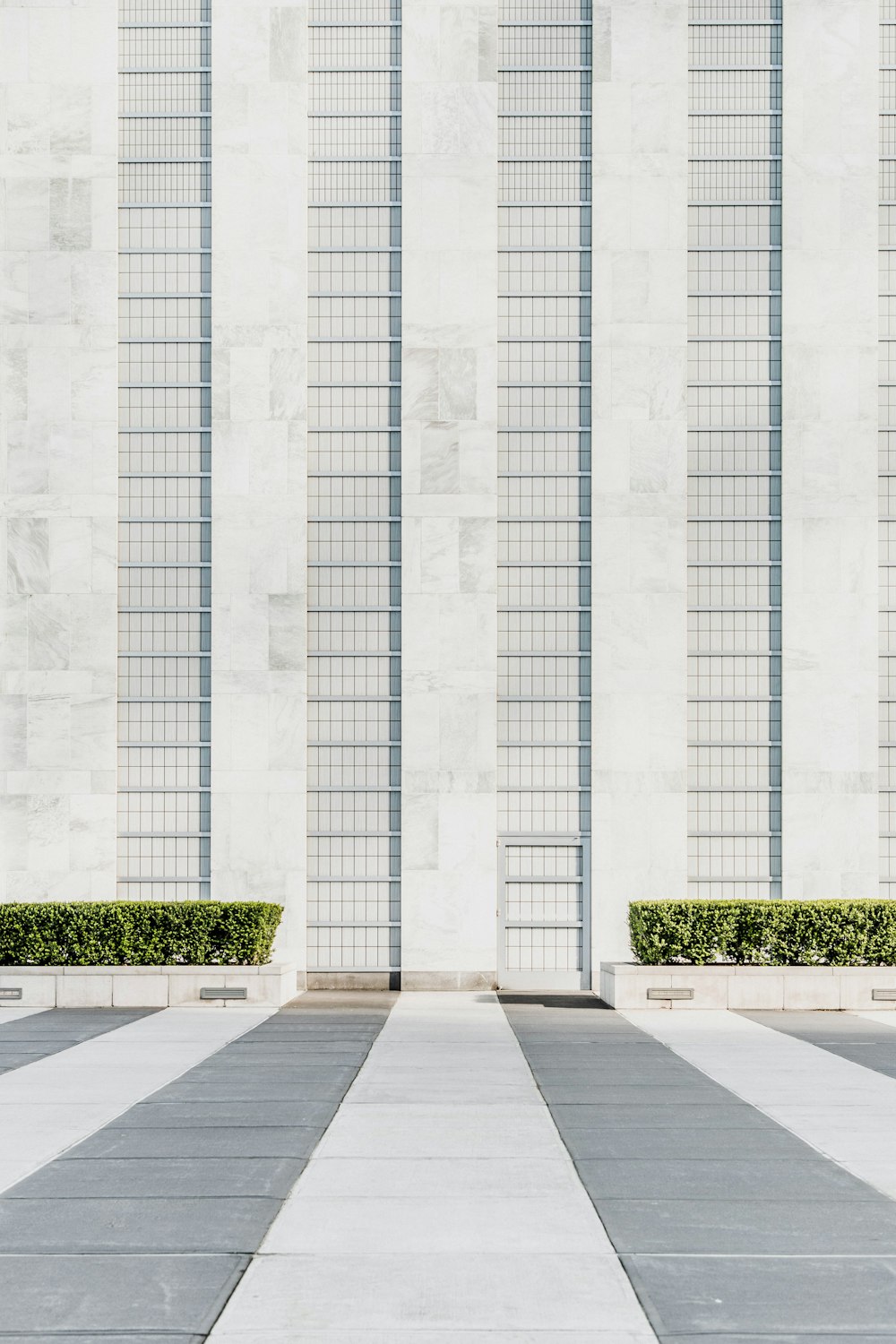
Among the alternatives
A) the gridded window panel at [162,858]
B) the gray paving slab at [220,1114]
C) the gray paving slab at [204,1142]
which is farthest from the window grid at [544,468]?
the gray paving slab at [204,1142]

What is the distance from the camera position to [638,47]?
24.4 metres

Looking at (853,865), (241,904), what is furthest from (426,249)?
(853,865)

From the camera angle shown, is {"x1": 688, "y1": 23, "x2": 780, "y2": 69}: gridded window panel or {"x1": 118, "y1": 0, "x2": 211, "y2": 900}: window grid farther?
{"x1": 688, "y1": 23, "x2": 780, "y2": 69}: gridded window panel

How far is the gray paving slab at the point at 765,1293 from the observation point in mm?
5863

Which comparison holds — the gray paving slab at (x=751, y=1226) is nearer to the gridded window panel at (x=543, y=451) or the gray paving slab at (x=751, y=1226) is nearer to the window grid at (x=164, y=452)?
the window grid at (x=164, y=452)

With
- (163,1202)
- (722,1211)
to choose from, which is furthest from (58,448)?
(722,1211)

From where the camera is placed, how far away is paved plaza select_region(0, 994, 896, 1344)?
5980mm

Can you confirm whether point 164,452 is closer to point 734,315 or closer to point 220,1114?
point 734,315

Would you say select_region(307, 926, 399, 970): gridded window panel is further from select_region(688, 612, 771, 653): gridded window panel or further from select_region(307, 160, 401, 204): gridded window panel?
select_region(307, 160, 401, 204): gridded window panel

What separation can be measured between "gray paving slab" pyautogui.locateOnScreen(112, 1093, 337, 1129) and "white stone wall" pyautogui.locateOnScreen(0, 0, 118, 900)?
12986mm

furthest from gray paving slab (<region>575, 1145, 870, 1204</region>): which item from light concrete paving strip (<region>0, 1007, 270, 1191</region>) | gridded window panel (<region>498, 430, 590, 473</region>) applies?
gridded window panel (<region>498, 430, 590, 473</region>)

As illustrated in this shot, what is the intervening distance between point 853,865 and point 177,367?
57.1 ft

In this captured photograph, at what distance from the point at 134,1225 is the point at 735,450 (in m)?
20.4

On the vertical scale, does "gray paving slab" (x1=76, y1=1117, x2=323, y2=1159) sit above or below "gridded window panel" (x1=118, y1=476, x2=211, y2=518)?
below
